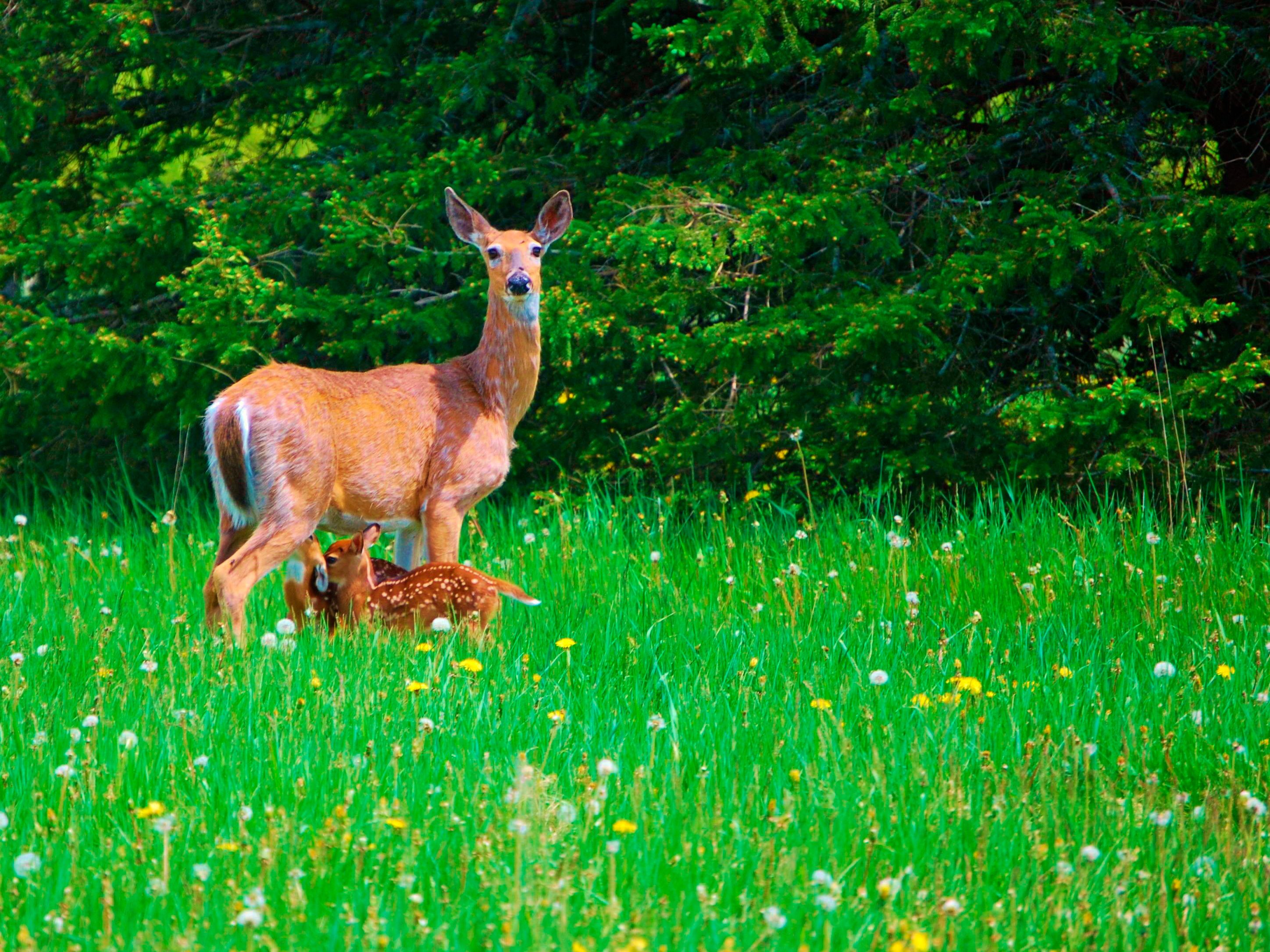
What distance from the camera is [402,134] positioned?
8922 millimetres

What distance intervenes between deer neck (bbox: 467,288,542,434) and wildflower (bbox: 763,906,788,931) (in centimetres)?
411

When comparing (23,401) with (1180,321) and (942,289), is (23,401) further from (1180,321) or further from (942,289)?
(1180,321)

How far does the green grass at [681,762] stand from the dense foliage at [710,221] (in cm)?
124

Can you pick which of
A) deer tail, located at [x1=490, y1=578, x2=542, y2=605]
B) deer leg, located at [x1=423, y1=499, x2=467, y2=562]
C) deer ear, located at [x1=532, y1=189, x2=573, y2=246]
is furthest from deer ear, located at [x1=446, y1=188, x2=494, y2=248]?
deer tail, located at [x1=490, y1=578, x2=542, y2=605]

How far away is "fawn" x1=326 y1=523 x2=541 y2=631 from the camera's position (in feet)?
19.1

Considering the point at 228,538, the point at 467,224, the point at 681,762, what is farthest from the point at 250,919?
the point at 467,224

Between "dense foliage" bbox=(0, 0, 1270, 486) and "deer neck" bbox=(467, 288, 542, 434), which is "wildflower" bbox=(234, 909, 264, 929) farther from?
"dense foliage" bbox=(0, 0, 1270, 486)

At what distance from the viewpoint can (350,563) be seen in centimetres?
605

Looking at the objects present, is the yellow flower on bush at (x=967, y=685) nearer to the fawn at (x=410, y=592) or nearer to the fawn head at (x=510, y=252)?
the fawn at (x=410, y=592)

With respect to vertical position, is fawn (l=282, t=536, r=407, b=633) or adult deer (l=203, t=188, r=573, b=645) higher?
adult deer (l=203, t=188, r=573, b=645)

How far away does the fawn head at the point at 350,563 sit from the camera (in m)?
6.04

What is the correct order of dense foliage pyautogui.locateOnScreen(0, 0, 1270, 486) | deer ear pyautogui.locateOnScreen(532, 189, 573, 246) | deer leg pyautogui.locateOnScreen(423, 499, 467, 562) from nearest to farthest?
deer leg pyautogui.locateOnScreen(423, 499, 467, 562)
deer ear pyautogui.locateOnScreen(532, 189, 573, 246)
dense foliage pyautogui.locateOnScreen(0, 0, 1270, 486)

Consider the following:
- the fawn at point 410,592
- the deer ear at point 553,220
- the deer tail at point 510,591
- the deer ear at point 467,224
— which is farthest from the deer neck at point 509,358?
the deer tail at point 510,591

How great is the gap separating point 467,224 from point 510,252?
0.47 metres
